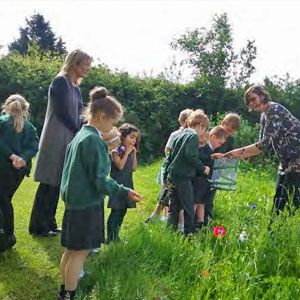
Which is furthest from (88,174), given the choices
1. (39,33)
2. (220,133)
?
(39,33)

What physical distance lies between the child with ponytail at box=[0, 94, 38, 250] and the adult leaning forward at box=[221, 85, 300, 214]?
2.58 meters

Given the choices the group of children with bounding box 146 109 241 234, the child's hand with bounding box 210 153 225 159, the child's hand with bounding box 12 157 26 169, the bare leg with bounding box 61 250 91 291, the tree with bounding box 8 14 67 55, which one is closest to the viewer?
the bare leg with bounding box 61 250 91 291

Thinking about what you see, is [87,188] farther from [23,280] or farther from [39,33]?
[39,33]

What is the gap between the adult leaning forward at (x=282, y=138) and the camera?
212 inches

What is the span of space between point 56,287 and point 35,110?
10.5m

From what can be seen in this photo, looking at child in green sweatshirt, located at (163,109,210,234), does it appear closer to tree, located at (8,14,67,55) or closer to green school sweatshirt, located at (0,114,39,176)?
green school sweatshirt, located at (0,114,39,176)

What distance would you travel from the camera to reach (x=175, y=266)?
4051 millimetres

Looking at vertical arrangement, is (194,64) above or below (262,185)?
above

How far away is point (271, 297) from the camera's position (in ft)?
11.5

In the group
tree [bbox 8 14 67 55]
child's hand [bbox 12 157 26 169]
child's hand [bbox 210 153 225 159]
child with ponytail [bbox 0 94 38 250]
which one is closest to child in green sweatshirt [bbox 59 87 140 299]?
child's hand [bbox 12 157 26 169]

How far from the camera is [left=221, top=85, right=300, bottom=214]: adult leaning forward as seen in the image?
212 inches

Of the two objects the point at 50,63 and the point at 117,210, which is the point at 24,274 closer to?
the point at 117,210

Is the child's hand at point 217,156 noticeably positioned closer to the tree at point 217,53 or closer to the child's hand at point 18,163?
the child's hand at point 18,163

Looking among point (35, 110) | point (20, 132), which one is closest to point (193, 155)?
point (20, 132)
